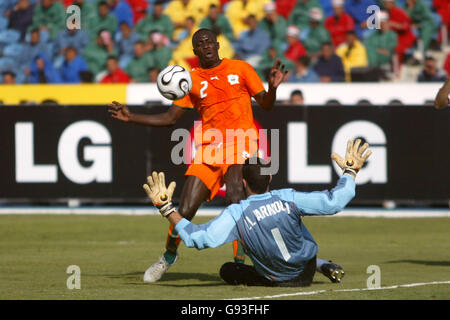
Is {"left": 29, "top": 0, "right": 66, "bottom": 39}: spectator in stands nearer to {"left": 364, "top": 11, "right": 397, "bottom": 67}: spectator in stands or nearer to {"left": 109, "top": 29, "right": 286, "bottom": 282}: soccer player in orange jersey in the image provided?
{"left": 364, "top": 11, "right": 397, "bottom": 67}: spectator in stands

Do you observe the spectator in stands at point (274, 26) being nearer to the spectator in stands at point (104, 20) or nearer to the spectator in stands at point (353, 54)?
the spectator in stands at point (353, 54)

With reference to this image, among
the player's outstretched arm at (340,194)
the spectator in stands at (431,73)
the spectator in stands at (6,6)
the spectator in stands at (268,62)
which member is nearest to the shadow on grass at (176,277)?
the player's outstretched arm at (340,194)

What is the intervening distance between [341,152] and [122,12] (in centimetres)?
850

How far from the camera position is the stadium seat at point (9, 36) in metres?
24.9

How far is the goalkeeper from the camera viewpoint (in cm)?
875

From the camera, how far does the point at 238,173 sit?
10.6 metres

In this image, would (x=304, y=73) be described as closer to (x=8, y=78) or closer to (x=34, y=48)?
(x=8, y=78)

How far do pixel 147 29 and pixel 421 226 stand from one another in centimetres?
959

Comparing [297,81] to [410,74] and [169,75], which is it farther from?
[169,75]

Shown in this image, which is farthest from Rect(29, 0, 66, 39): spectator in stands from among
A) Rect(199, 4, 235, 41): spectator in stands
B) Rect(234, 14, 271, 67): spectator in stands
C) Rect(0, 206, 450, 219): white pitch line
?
Rect(0, 206, 450, 219): white pitch line

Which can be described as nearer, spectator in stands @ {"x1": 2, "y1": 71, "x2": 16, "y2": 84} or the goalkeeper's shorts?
the goalkeeper's shorts

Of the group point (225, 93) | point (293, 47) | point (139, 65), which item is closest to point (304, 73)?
point (293, 47)

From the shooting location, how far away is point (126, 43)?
23.8 meters

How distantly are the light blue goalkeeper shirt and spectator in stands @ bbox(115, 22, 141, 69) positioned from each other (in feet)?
48.5
